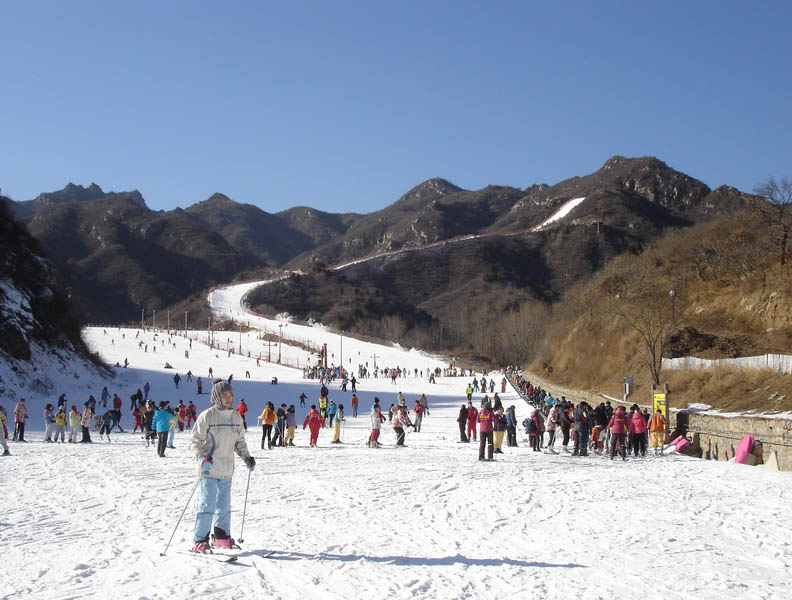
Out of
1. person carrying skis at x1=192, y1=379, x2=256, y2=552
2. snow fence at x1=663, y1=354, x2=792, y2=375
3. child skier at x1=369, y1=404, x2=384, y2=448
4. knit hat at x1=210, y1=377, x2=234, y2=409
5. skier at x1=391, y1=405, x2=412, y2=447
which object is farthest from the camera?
snow fence at x1=663, y1=354, x2=792, y2=375

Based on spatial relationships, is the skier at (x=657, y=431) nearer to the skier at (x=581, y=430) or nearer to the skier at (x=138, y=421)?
the skier at (x=581, y=430)

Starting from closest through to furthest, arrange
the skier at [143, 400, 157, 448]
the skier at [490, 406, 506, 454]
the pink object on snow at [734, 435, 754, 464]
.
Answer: the skier at [490, 406, 506, 454] → the pink object on snow at [734, 435, 754, 464] → the skier at [143, 400, 157, 448]

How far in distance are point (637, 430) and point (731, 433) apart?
2795 millimetres

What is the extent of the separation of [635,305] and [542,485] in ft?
84.9

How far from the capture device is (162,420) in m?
15.8

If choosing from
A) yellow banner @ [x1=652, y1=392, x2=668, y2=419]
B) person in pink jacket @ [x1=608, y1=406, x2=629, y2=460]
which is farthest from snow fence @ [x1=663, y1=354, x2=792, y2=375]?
person in pink jacket @ [x1=608, y1=406, x2=629, y2=460]

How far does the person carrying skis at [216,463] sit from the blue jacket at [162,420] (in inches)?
392

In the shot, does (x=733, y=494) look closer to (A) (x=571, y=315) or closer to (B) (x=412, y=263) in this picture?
(A) (x=571, y=315)


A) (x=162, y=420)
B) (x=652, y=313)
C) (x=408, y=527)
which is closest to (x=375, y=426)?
(x=162, y=420)

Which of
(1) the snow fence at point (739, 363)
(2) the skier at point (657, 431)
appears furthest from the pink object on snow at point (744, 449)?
(1) the snow fence at point (739, 363)

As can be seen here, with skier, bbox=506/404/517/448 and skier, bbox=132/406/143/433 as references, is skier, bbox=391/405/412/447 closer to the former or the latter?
skier, bbox=506/404/517/448

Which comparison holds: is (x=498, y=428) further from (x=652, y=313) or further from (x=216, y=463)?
(x=652, y=313)

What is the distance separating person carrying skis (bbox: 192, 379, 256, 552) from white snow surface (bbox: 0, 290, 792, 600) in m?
0.28

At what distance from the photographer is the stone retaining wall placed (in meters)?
15.2
